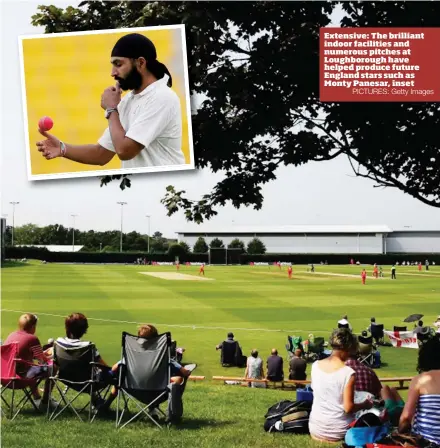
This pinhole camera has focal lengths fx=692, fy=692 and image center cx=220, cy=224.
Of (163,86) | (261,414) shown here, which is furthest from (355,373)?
(163,86)

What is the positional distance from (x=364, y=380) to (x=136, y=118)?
3.43m

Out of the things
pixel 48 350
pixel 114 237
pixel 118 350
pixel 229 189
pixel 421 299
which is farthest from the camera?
pixel 114 237

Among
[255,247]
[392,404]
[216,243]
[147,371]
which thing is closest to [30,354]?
[147,371]

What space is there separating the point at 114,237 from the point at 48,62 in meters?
131

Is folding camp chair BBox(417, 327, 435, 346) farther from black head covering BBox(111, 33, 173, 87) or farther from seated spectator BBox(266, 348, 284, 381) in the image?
black head covering BBox(111, 33, 173, 87)

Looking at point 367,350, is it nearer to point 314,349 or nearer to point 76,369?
point 314,349

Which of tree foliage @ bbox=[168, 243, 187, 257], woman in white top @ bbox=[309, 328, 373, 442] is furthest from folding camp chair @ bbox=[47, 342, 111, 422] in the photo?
tree foliage @ bbox=[168, 243, 187, 257]

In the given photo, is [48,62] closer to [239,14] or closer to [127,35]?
[127,35]

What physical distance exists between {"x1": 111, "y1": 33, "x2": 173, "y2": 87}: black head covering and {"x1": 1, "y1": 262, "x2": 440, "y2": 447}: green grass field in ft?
11.6

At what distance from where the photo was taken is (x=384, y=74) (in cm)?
801

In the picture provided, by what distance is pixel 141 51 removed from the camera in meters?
6.39

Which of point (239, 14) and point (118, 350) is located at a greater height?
point (239, 14)

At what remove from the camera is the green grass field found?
7.14 metres
